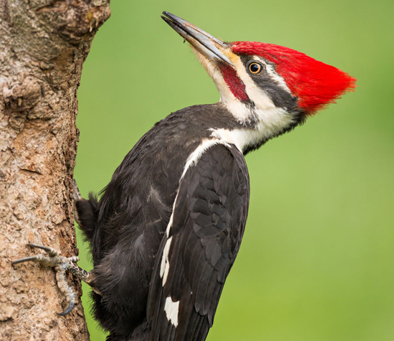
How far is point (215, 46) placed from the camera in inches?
103

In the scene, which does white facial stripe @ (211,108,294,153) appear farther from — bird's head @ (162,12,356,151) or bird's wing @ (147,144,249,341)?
bird's wing @ (147,144,249,341)

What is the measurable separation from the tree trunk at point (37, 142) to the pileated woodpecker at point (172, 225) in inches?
6.6

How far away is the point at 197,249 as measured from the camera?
2.25 meters

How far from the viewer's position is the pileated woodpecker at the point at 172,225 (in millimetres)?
2225

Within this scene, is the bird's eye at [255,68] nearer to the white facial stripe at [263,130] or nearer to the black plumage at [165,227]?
the white facial stripe at [263,130]

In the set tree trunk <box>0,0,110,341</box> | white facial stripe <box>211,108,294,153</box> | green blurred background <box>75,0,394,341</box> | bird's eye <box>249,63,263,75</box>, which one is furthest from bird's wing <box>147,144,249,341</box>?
green blurred background <box>75,0,394,341</box>

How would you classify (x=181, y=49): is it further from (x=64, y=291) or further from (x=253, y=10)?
(x=64, y=291)

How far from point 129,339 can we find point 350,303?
193 cm

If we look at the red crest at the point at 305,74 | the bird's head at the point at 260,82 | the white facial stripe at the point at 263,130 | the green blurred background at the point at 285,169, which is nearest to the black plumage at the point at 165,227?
the white facial stripe at the point at 263,130

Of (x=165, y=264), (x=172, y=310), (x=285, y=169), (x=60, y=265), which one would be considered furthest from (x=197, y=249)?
(x=285, y=169)

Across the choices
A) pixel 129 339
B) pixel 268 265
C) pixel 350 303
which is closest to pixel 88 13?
pixel 129 339

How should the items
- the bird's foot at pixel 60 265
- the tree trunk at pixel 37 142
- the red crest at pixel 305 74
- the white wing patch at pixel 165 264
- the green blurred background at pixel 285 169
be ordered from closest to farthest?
the tree trunk at pixel 37 142, the bird's foot at pixel 60 265, the white wing patch at pixel 165 264, the red crest at pixel 305 74, the green blurred background at pixel 285 169

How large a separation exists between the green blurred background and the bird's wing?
4.59 ft

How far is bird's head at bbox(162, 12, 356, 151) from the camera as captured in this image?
2.54 metres
